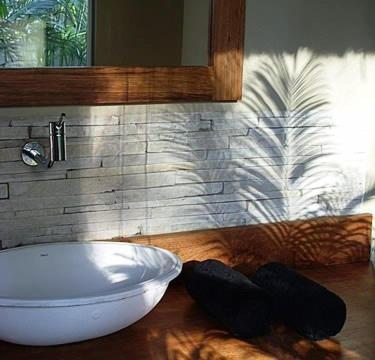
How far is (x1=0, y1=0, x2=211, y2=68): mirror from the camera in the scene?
174 centimetres

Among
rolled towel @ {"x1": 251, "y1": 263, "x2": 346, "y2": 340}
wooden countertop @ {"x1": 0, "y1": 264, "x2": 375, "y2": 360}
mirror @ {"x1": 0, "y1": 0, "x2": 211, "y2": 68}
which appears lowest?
wooden countertop @ {"x1": 0, "y1": 264, "x2": 375, "y2": 360}

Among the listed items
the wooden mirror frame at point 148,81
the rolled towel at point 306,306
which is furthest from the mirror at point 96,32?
the rolled towel at point 306,306

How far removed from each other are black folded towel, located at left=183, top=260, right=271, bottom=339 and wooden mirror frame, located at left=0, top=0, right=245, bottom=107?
0.43m

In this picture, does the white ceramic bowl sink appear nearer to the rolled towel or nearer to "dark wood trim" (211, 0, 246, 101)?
the rolled towel

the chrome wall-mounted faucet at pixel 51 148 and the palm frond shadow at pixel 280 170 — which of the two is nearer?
the chrome wall-mounted faucet at pixel 51 148

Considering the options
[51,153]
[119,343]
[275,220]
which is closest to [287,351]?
[119,343]

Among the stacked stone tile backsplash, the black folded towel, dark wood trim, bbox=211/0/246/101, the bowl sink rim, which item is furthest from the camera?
dark wood trim, bbox=211/0/246/101

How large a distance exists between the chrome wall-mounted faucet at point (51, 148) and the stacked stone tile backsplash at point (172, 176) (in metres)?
0.02

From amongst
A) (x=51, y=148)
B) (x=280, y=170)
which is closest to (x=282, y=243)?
(x=280, y=170)

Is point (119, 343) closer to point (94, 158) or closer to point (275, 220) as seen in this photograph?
point (94, 158)

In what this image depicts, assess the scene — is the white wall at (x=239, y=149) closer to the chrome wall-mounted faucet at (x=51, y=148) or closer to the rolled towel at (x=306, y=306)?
the chrome wall-mounted faucet at (x=51, y=148)

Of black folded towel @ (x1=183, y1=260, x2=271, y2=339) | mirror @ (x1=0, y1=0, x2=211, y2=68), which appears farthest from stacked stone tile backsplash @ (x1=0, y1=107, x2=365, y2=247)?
black folded towel @ (x1=183, y1=260, x2=271, y2=339)

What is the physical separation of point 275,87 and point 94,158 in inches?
20.1

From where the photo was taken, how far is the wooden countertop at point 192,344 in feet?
5.25
